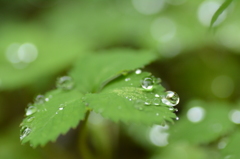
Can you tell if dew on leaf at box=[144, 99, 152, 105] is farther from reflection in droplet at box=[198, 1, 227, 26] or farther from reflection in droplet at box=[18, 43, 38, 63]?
reflection in droplet at box=[198, 1, 227, 26]

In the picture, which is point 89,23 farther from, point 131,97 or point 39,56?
point 131,97

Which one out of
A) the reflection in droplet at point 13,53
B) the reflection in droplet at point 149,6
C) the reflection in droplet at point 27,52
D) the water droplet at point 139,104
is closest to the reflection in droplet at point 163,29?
the reflection in droplet at point 149,6

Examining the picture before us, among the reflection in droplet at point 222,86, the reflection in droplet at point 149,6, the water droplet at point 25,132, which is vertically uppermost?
the reflection in droplet at point 149,6

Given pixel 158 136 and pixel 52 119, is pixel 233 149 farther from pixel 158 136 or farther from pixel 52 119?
pixel 158 136

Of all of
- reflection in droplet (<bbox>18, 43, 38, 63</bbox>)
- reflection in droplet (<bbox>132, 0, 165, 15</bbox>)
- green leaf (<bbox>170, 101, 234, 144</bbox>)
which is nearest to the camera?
green leaf (<bbox>170, 101, 234, 144</bbox>)

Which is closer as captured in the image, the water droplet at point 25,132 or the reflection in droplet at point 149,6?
the water droplet at point 25,132

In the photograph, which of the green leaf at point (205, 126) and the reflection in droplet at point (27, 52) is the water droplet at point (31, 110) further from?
the reflection in droplet at point (27, 52)

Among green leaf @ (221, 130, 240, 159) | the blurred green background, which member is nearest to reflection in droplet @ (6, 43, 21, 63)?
the blurred green background
